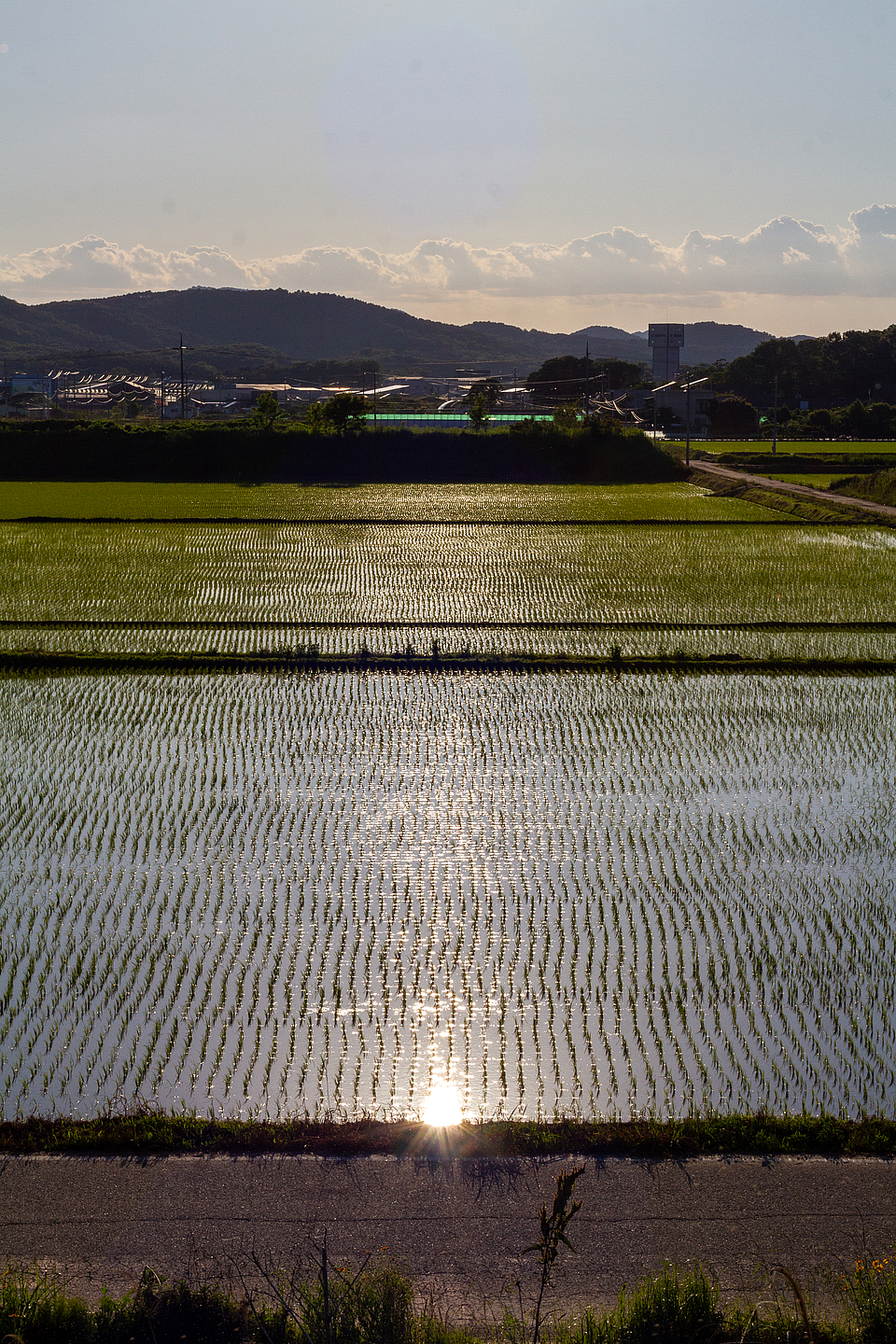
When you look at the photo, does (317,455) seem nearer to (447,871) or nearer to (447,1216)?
(447,871)

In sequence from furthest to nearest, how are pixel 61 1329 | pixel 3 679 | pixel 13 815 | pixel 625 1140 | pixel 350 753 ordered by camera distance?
pixel 3 679 < pixel 350 753 < pixel 13 815 < pixel 625 1140 < pixel 61 1329

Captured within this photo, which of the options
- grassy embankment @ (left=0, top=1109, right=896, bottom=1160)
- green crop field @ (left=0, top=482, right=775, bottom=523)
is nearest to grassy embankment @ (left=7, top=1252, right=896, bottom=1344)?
grassy embankment @ (left=0, top=1109, right=896, bottom=1160)

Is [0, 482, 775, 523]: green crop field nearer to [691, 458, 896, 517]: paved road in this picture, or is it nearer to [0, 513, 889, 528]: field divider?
[0, 513, 889, 528]: field divider

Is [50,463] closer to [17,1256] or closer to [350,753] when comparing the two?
[350,753]

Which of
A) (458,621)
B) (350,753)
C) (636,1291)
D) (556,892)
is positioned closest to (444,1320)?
(636,1291)

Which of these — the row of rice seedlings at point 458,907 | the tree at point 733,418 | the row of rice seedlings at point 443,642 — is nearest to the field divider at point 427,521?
the row of rice seedlings at point 443,642

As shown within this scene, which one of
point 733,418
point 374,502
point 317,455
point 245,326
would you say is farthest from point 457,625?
point 245,326
